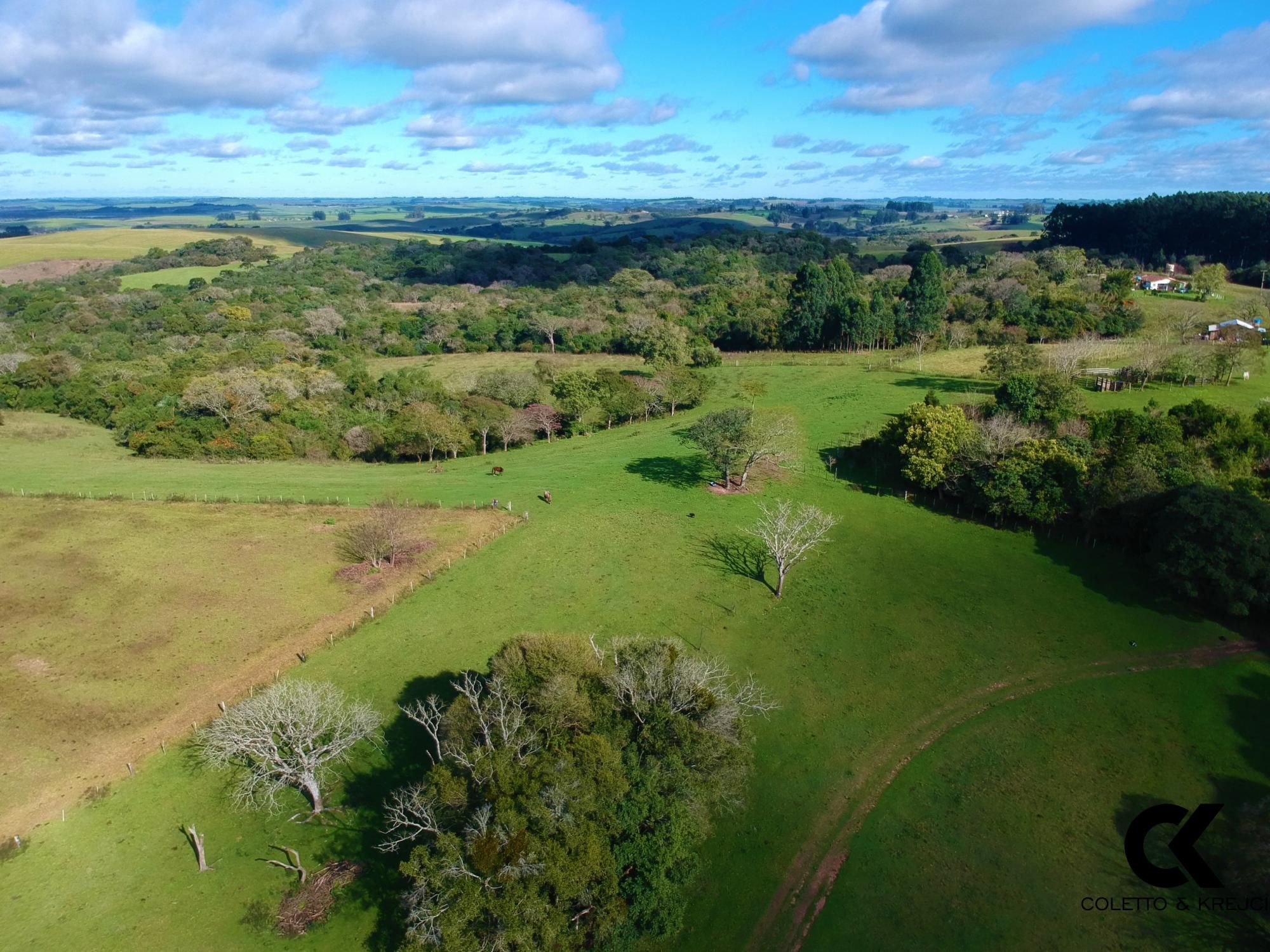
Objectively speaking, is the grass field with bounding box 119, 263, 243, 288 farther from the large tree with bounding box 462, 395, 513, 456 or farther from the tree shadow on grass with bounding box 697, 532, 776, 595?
the tree shadow on grass with bounding box 697, 532, 776, 595

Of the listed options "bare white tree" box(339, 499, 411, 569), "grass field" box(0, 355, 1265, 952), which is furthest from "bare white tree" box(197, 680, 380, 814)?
"bare white tree" box(339, 499, 411, 569)

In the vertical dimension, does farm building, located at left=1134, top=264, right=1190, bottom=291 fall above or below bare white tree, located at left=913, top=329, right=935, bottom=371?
above

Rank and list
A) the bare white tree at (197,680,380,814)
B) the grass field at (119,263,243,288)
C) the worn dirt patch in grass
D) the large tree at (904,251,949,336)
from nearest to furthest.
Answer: the bare white tree at (197,680,380,814) < the large tree at (904,251,949,336) < the grass field at (119,263,243,288) < the worn dirt patch in grass

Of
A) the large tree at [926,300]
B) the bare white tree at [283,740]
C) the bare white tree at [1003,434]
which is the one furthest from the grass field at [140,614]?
the large tree at [926,300]

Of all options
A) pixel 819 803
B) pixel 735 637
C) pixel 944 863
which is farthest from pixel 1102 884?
pixel 735 637

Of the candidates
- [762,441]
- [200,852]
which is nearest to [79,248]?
[762,441]

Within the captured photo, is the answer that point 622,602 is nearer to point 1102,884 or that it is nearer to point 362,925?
point 362,925
